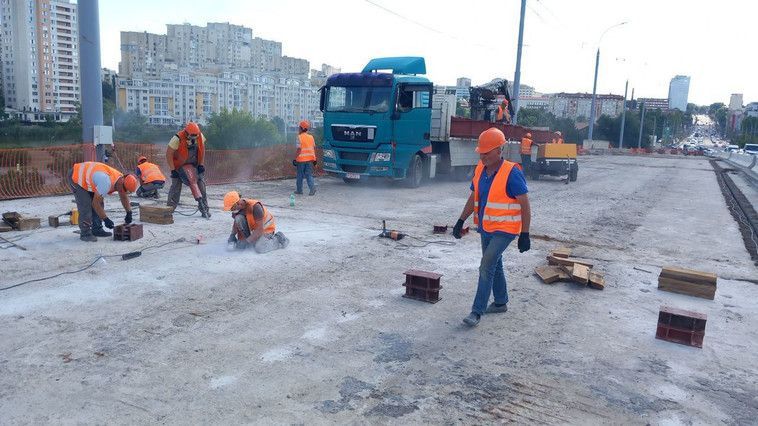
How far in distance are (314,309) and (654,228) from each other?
854 centimetres

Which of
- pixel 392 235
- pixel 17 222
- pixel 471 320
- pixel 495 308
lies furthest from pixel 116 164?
pixel 471 320

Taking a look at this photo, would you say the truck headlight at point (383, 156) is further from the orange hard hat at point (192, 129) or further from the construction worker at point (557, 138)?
the construction worker at point (557, 138)

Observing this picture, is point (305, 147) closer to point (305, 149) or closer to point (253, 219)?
point (305, 149)

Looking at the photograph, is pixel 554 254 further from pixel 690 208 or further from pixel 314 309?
pixel 690 208

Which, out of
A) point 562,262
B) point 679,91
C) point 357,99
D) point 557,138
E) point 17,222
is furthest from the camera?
point 679,91

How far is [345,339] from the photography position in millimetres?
4988

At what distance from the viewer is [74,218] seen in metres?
9.09

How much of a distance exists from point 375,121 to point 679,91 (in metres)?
139

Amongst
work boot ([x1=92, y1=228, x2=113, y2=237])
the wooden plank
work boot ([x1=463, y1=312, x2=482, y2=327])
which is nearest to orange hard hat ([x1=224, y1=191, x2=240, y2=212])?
work boot ([x1=92, y1=228, x2=113, y2=237])

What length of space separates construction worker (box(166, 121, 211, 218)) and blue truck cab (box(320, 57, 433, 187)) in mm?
5973

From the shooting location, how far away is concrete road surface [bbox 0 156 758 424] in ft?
12.6

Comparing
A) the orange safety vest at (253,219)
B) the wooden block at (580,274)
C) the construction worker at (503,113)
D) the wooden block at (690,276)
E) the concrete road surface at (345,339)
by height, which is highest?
the construction worker at (503,113)

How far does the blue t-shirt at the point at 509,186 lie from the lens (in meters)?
5.14

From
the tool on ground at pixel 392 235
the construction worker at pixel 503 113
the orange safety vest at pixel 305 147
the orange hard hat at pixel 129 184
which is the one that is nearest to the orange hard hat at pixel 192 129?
the orange hard hat at pixel 129 184
